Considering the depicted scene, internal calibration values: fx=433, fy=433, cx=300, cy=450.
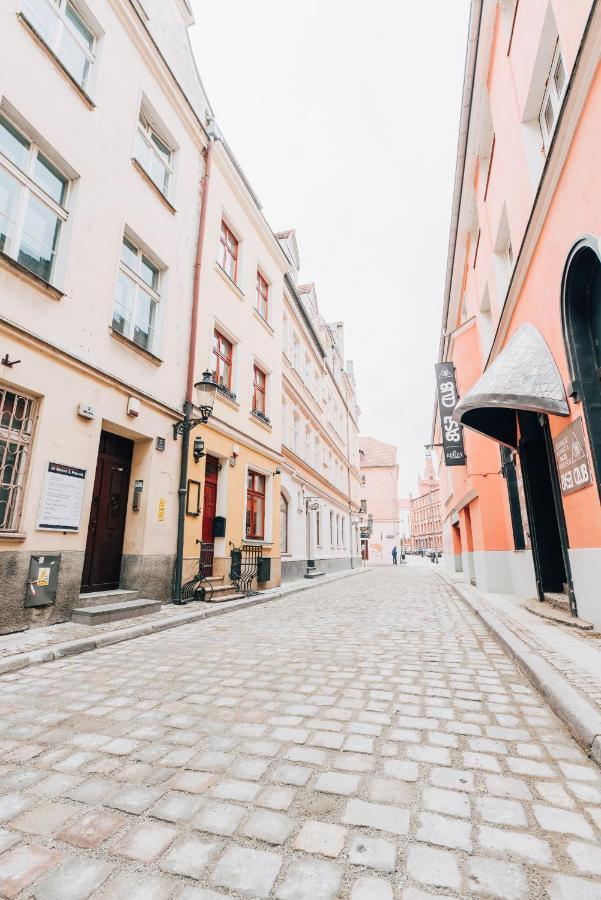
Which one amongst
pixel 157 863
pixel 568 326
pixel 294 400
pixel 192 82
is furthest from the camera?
pixel 294 400

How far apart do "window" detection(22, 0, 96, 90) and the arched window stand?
25.7 ft

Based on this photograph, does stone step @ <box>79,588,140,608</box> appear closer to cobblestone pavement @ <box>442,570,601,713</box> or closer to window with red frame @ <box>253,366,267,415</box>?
cobblestone pavement @ <box>442,570,601,713</box>

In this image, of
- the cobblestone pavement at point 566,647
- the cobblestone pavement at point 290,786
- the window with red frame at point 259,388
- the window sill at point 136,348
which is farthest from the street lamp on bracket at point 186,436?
the cobblestone pavement at point 566,647

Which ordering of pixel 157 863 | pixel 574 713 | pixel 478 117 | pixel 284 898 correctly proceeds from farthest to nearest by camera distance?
pixel 478 117
pixel 574 713
pixel 157 863
pixel 284 898

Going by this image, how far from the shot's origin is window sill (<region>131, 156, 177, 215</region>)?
26.5 ft

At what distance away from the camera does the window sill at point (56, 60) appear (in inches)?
231

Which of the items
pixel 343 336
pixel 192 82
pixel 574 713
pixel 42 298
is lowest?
pixel 574 713

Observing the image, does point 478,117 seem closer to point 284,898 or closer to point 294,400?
point 294,400

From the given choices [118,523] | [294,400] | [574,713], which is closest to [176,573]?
[118,523]

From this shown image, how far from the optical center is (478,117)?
9.87m

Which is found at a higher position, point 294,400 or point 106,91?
point 106,91

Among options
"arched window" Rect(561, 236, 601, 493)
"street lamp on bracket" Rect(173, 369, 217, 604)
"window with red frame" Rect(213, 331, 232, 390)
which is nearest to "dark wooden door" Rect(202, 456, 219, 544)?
"street lamp on bracket" Rect(173, 369, 217, 604)

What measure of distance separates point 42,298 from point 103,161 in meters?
3.12

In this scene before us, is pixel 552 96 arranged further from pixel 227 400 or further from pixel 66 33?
pixel 227 400
